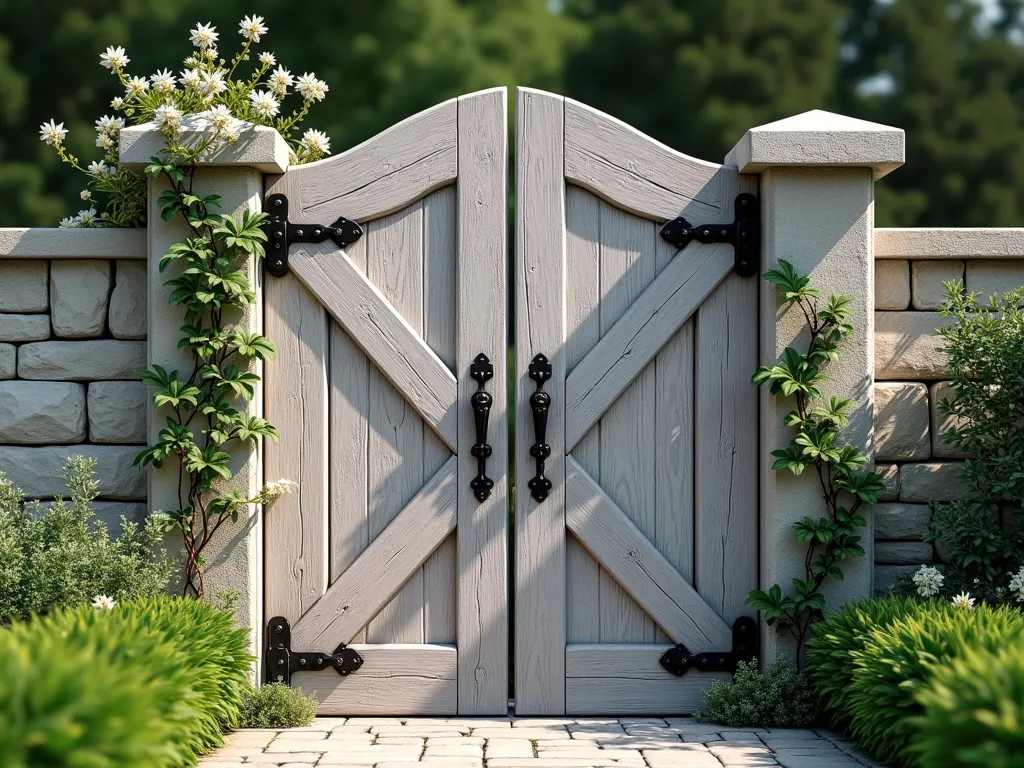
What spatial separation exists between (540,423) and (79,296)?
6.54 ft

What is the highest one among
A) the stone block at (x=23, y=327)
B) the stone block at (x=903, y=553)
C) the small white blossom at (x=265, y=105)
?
the small white blossom at (x=265, y=105)

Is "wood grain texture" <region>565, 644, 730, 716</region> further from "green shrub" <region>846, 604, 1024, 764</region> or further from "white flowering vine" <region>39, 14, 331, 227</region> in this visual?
"white flowering vine" <region>39, 14, 331, 227</region>

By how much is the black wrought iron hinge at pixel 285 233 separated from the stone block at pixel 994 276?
258 cm

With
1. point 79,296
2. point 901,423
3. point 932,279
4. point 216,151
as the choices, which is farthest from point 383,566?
point 932,279

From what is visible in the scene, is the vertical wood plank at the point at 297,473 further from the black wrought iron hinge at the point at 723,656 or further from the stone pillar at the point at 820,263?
the stone pillar at the point at 820,263

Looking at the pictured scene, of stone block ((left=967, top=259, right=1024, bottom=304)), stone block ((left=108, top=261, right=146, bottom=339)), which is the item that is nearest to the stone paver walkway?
stone block ((left=108, top=261, right=146, bottom=339))

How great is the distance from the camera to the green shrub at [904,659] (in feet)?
10.6

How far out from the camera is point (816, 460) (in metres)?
4.23

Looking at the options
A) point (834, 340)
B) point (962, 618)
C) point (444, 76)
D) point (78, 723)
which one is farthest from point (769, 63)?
point (78, 723)

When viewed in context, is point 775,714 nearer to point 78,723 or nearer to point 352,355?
point 352,355

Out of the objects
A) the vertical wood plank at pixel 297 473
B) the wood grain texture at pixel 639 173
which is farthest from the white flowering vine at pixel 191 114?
the wood grain texture at pixel 639 173

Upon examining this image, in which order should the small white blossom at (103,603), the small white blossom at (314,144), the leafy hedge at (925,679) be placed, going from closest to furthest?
the leafy hedge at (925,679), the small white blossom at (103,603), the small white blossom at (314,144)

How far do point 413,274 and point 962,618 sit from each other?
8.01 ft

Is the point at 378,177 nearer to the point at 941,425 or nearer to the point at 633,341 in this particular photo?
the point at 633,341
